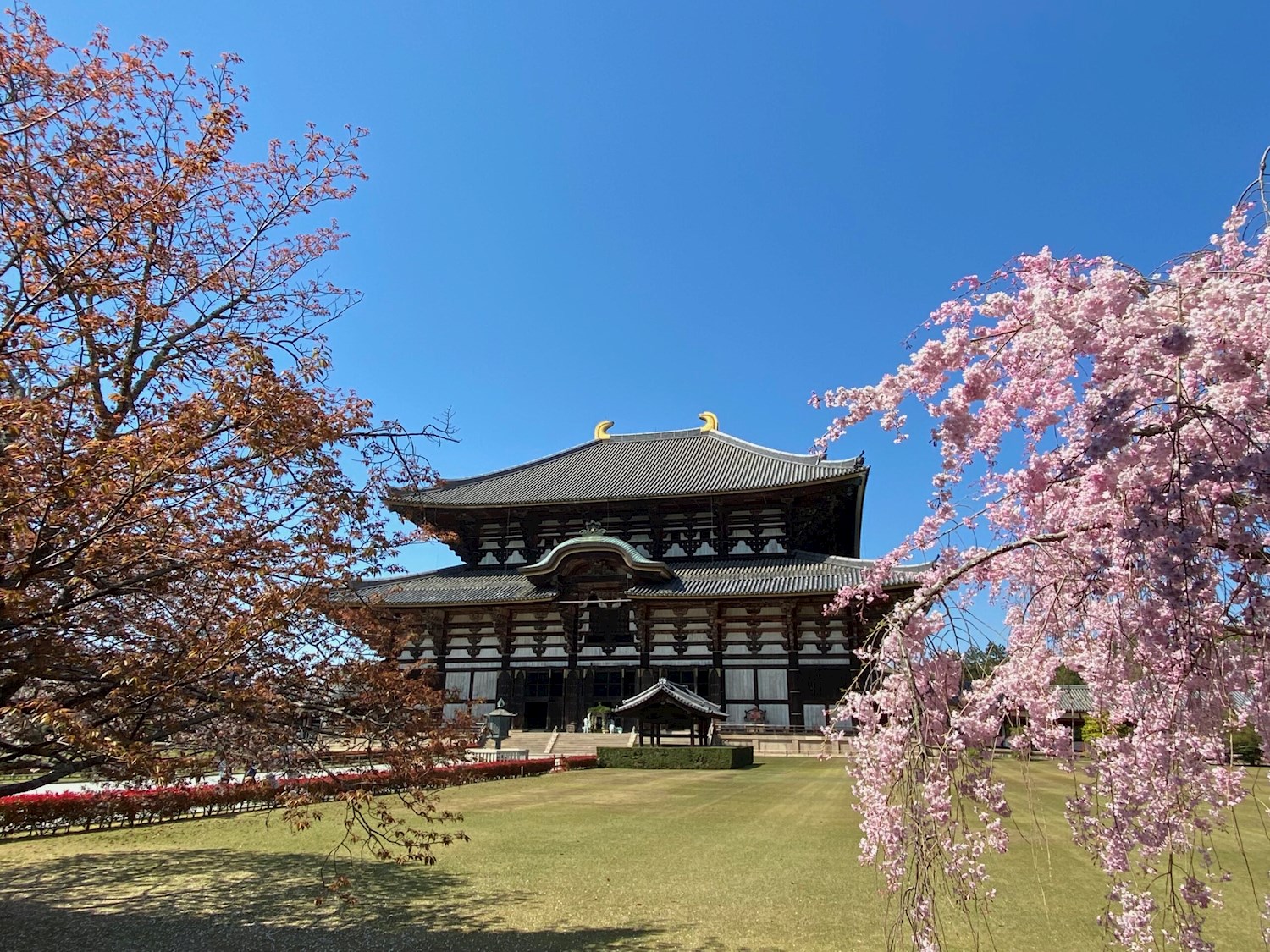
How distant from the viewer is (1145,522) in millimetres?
2578

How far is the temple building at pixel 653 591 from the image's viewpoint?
24.6 metres

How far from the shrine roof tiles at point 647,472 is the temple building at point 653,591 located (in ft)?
0.41

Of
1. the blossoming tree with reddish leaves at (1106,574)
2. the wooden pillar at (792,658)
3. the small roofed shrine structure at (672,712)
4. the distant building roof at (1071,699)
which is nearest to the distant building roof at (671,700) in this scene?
the small roofed shrine structure at (672,712)

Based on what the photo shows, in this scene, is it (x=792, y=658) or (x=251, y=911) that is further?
(x=792, y=658)

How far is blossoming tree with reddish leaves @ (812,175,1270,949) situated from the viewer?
273 centimetres

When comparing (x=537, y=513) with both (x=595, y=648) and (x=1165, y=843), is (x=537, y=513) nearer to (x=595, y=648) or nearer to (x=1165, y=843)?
(x=595, y=648)

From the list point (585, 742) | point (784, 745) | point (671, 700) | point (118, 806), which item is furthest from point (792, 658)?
point (118, 806)

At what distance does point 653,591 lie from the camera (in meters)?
25.2

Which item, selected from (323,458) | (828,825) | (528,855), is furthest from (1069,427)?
(828,825)

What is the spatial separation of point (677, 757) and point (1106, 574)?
17.6 metres

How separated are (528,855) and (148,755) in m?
5.44

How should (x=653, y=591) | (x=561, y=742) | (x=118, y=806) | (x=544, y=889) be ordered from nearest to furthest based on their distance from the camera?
(x=544, y=889) < (x=118, y=806) < (x=561, y=742) < (x=653, y=591)

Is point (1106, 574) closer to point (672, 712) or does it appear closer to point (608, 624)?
point (672, 712)

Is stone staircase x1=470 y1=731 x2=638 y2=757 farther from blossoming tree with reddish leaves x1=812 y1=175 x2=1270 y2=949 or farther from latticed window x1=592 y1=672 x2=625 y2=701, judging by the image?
blossoming tree with reddish leaves x1=812 y1=175 x2=1270 y2=949
